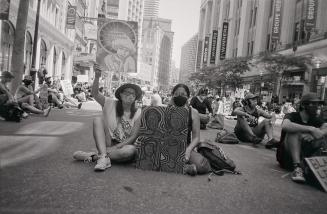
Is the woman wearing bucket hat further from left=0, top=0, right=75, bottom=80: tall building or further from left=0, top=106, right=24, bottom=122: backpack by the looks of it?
left=0, top=0, right=75, bottom=80: tall building

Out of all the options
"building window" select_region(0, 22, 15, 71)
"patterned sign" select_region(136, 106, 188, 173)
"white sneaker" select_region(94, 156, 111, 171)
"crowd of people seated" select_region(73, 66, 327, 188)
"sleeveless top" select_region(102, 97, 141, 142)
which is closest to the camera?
"white sneaker" select_region(94, 156, 111, 171)

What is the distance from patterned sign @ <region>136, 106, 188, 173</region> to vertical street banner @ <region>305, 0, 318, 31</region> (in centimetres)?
2706

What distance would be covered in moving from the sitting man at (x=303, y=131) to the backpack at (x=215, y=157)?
0.89 meters

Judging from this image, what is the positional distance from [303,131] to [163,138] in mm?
1947

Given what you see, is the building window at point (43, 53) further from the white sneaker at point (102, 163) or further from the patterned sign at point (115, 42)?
the white sneaker at point (102, 163)

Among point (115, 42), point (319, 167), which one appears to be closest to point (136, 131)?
point (319, 167)

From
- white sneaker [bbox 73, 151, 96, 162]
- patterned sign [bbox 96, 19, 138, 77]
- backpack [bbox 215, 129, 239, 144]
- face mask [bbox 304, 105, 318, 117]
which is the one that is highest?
patterned sign [bbox 96, 19, 138, 77]

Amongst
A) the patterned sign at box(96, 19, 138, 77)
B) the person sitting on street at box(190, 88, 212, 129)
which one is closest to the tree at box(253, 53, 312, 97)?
the person sitting on street at box(190, 88, 212, 129)

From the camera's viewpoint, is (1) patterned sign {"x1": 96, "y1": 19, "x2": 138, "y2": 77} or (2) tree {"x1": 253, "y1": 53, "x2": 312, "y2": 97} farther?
(2) tree {"x1": 253, "y1": 53, "x2": 312, "y2": 97}

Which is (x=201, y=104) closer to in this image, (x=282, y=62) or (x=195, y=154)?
(x=195, y=154)

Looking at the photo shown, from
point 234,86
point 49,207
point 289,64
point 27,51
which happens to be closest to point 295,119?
point 49,207

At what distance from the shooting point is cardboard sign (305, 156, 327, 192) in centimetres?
517

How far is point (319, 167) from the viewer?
17.2 ft

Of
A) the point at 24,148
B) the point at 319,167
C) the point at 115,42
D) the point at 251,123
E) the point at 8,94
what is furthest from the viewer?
the point at 115,42
